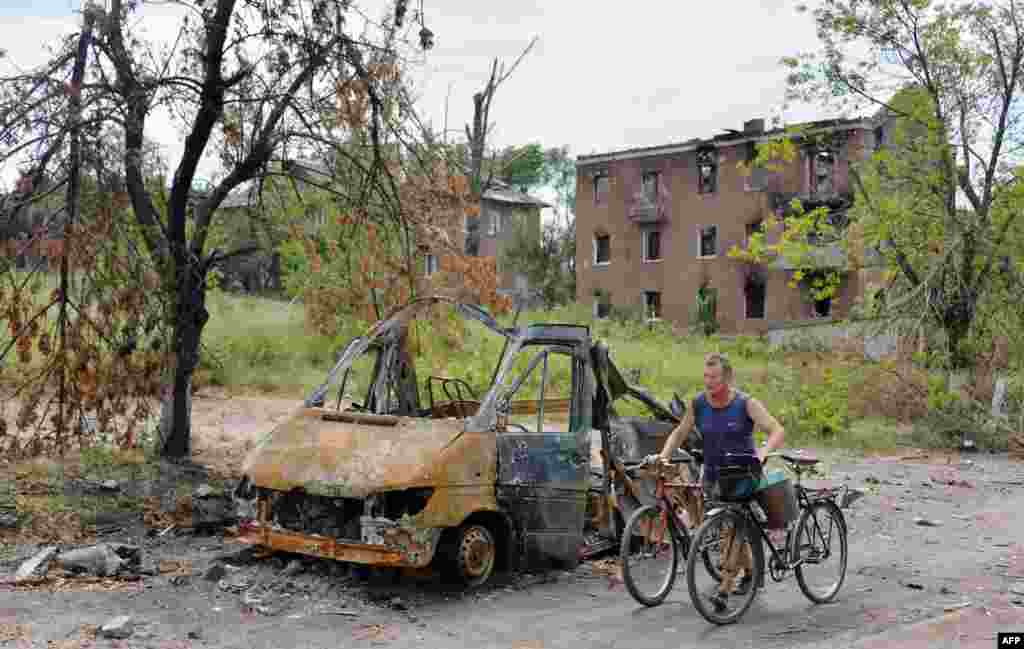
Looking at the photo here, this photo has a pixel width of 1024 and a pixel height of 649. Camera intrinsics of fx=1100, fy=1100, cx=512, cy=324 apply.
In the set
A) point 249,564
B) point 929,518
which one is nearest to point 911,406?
point 929,518

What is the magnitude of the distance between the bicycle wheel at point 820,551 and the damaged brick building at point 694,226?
37.3 metres

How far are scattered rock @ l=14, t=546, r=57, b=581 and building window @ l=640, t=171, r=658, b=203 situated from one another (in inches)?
1849

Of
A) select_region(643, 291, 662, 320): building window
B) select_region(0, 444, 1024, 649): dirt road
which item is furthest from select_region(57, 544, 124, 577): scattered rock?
select_region(643, 291, 662, 320): building window

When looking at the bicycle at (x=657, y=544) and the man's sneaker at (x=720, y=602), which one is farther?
the bicycle at (x=657, y=544)

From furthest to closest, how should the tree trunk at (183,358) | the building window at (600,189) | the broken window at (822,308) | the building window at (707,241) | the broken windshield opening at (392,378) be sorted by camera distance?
the building window at (600,189) < the building window at (707,241) < the broken window at (822,308) < the tree trunk at (183,358) < the broken windshield opening at (392,378)

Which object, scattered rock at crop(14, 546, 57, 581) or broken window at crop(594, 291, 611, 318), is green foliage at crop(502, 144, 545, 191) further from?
scattered rock at crop(14, 546, 57, 581)

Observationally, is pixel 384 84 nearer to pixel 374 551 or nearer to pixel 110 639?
pixel 374 551

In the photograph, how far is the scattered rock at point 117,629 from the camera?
6816 mm

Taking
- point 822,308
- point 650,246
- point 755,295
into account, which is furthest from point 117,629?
point 650,246

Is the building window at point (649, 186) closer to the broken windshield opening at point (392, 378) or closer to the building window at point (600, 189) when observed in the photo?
the building window at point (600, 189)

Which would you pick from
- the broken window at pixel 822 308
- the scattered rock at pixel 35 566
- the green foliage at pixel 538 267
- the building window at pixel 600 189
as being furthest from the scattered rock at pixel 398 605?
the green foliage at pixel 538 267

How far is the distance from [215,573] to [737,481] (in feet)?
12.9

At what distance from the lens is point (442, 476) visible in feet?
26.1

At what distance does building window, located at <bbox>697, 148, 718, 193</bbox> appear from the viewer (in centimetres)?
5169
